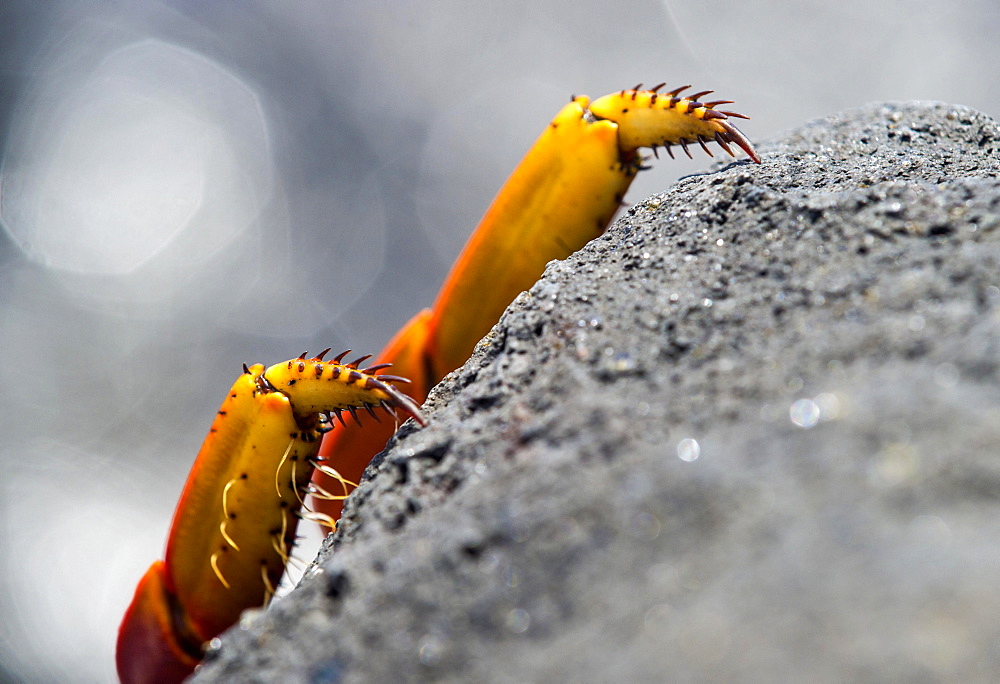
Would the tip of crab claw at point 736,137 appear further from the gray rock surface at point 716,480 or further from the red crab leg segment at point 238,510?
the red crab leg segment at point 238,510

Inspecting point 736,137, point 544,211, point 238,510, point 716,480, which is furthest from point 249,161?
point 716,480

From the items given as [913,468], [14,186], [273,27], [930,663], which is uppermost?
[273,27]

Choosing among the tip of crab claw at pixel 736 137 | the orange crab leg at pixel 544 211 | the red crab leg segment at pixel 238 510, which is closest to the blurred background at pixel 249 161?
the red crab leg segment at pixel 238 510

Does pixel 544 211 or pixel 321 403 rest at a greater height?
pixel 544 211

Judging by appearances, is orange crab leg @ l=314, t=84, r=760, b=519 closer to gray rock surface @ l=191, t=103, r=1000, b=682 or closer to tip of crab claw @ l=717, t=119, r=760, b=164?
tip of crab claw @ l=717, t=119, r=760, b=164

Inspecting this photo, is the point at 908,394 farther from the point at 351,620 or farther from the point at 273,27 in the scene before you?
the point at 273,27

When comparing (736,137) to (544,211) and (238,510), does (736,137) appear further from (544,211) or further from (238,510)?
(238,510)

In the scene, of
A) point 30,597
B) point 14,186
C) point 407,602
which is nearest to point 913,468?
point 407,602
